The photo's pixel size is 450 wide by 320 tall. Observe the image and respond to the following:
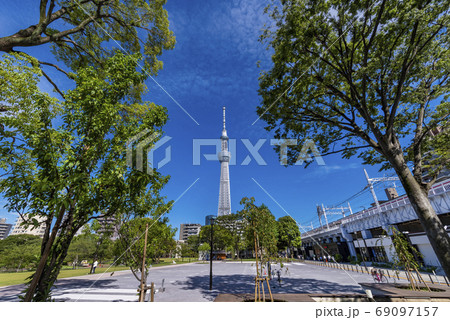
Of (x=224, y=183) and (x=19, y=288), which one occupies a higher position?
(x=224, y=183)

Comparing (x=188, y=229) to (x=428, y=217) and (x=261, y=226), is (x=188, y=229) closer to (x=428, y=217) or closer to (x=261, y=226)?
(x=261, y=226)

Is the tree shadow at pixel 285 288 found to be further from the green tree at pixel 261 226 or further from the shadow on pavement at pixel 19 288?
the shadow on pavement at pixel 19 288

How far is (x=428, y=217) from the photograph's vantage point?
237 inches

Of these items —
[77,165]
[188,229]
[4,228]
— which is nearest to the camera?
[77,165]

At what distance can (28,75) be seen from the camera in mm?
6055

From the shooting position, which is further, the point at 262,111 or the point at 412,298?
the point at 262,111

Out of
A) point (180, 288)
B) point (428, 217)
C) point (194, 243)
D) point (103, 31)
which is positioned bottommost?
point (180, 288)

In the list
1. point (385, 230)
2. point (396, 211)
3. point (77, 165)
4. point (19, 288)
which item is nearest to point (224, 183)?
point (396, 211)

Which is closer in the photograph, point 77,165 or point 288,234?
point 77,165

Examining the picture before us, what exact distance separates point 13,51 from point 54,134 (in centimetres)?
546

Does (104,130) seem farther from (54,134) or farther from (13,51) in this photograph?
(13,51)

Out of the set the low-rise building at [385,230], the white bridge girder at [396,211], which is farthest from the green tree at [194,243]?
the white bridge girder at [396,211]

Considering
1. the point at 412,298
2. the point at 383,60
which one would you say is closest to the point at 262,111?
the point at 383,60
